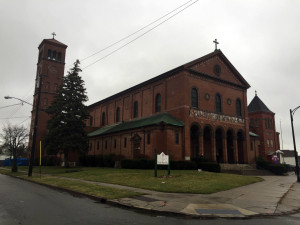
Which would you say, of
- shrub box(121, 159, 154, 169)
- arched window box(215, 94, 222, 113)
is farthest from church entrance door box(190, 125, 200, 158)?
shrub box(121, 159, 154, 169)

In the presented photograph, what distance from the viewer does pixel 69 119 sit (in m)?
34.9

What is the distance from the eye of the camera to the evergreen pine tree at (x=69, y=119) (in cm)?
3453

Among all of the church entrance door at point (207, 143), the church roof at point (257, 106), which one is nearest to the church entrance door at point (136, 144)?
the church entrance door at point (207, 143)

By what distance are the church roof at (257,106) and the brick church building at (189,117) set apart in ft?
70.2

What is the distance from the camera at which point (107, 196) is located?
1241 cm

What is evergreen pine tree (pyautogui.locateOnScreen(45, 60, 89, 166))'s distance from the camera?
113 ft

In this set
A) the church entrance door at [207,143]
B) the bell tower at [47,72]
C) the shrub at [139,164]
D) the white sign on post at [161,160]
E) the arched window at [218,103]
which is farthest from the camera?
the bell tower at [47,72]

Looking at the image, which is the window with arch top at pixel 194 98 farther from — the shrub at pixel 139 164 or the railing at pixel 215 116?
the shrub at pixel 139 164

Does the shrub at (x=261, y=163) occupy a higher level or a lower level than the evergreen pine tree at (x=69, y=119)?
lower

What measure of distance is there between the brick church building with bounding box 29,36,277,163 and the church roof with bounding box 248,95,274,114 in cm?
2138

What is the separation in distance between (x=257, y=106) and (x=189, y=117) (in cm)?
3627

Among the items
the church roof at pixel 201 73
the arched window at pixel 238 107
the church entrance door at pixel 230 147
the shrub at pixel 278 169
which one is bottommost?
the shrub at pixel 278 169

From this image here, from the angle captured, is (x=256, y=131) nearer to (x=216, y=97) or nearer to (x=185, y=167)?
(x=216, y=97)

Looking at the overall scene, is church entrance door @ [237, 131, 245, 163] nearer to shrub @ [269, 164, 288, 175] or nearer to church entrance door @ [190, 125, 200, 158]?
shrub @ [269, 164, 288, 175]
